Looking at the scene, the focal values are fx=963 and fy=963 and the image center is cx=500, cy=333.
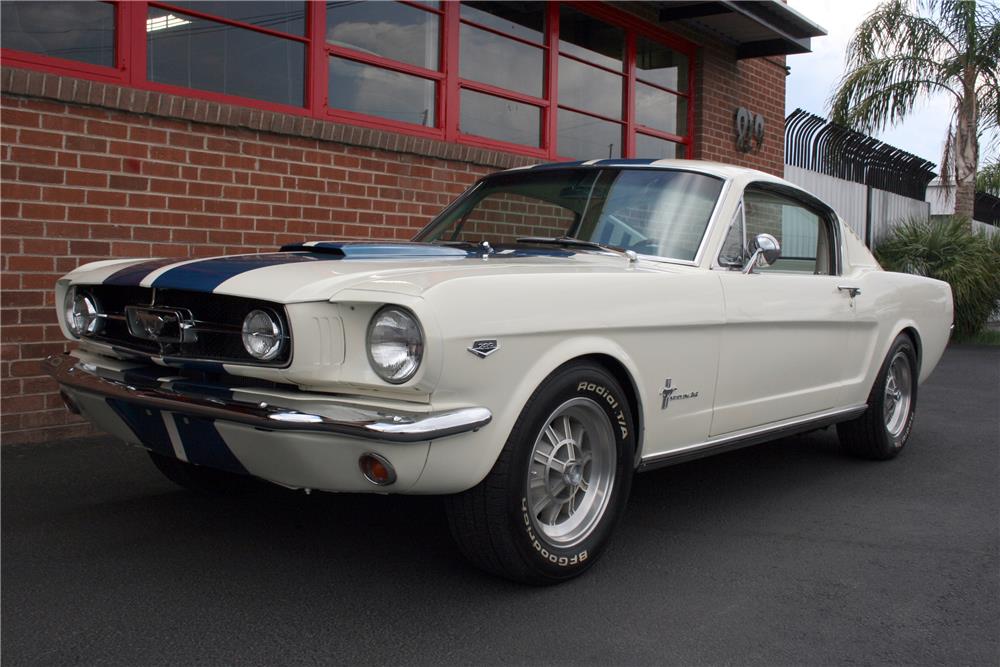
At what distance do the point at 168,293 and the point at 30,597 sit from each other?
3.37 ft

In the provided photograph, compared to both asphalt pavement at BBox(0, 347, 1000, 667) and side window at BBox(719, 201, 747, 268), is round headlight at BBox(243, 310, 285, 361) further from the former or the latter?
side window at BBox(719, 201, 747, 268)

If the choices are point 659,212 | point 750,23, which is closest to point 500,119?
point 750,23

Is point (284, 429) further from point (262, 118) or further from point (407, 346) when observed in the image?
point (262, 118)

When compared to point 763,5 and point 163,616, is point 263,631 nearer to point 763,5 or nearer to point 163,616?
point 163,616

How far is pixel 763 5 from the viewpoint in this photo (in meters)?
9.79

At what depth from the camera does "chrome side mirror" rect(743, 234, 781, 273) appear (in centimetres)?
396

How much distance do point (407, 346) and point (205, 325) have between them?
74 centimetres

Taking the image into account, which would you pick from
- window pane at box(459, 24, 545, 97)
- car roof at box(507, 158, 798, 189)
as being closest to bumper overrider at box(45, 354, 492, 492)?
car roof at box(507, 158, 798, 189)

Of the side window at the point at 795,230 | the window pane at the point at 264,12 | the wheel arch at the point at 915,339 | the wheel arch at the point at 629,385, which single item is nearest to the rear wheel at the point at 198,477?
the wheel arch at the point at 629,385

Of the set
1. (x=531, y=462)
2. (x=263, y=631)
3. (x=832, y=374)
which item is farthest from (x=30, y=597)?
(x=832, y=374)

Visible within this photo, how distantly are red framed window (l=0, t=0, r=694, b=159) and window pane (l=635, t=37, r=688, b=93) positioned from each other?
0.06 ft

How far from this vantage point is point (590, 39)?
30.0 feet

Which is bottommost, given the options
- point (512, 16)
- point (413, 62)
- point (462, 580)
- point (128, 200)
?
point (462, 580)

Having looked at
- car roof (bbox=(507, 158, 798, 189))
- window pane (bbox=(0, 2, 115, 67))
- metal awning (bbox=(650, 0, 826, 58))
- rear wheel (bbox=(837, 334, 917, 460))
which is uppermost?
metal awning (bbox=(650, 0, 826, 58))
